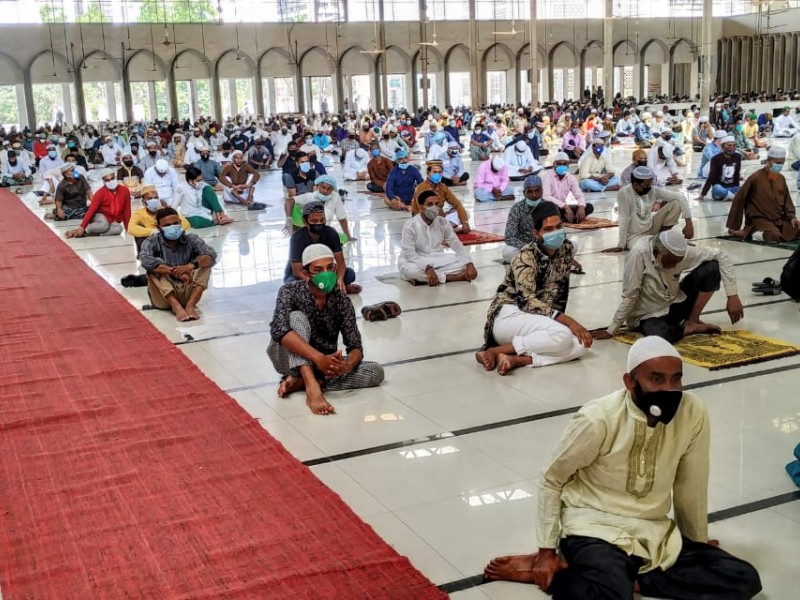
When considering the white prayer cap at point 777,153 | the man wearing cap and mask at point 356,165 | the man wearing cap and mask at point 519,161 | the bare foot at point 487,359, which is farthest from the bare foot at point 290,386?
the man wearing cap and mask at point 356,165

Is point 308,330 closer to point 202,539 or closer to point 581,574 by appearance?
point 202,539

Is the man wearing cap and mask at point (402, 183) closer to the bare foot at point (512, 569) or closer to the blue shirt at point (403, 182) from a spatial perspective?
the blue shirt at point (403, 182)

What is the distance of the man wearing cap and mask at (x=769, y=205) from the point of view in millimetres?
8109

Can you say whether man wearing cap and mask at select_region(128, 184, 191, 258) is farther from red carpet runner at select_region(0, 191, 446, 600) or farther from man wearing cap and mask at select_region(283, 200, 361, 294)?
red carpet runner at select_region(0, 191, 446, 600)

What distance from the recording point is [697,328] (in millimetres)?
5387

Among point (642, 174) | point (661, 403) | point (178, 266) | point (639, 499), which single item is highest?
point (642, 174)

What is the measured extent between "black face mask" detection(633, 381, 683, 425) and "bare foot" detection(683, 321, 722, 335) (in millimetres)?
2908

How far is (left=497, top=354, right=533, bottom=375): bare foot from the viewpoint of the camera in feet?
16.0

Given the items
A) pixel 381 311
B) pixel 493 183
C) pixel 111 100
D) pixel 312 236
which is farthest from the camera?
pixel 111 100

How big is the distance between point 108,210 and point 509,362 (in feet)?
22.3

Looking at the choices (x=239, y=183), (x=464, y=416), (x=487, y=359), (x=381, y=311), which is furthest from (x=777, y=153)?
(x=239, y=183)

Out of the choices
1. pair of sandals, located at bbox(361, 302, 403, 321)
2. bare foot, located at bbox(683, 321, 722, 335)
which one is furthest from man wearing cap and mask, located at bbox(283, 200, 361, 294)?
bare foot, located at bbox(683, 321, 722, 335)

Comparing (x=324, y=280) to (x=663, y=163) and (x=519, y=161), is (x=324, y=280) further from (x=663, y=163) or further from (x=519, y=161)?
(x=519, y=161)

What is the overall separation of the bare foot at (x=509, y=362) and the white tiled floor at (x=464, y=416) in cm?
5
